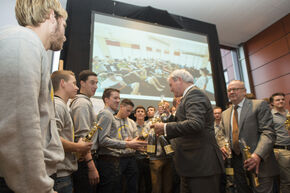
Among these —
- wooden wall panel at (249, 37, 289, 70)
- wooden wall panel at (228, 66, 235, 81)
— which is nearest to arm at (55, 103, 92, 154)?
wooden wall panel at (249, 37, 289, 70)

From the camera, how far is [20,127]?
56cm

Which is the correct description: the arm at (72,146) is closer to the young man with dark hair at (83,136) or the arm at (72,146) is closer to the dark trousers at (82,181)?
the young man with dark hair at (83,136)

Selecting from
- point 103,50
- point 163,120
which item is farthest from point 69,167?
point 103,50

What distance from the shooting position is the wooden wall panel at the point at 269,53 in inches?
237

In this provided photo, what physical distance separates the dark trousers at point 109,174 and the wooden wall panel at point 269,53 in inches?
242

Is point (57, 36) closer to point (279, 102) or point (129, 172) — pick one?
point (129, 172)

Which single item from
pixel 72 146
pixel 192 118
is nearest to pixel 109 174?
pixel 72 146

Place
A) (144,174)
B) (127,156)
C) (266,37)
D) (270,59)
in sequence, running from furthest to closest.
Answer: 1. (266,37)
2. (270,59)
3. (144,174)
4. (127,156)

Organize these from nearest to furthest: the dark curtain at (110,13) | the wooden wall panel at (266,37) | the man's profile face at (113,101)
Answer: the man's profile face at (113,101), the dark curtain at (110,13), the wooden wall panel at (266,37)

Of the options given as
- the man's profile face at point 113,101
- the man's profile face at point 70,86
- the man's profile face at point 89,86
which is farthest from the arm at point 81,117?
the man's profile face at point 113,101

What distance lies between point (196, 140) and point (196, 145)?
0.04 metres

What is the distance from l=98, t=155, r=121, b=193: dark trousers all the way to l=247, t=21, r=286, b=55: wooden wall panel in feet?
21.2

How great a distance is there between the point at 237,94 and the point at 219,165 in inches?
38.0

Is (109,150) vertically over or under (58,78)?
under
